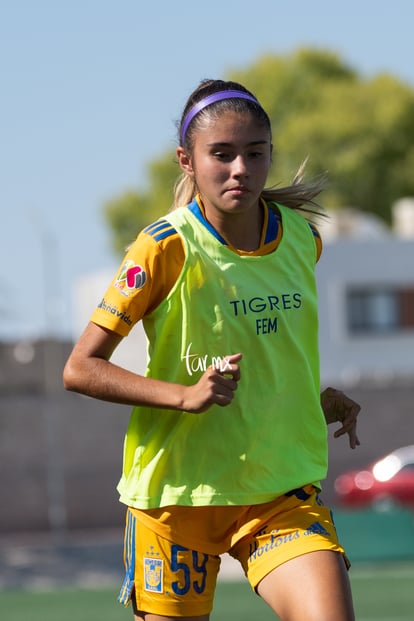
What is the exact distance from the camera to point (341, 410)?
510 cm

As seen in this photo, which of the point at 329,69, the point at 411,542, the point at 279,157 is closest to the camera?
the point at 411,542

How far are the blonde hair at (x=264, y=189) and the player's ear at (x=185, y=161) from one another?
24 mm

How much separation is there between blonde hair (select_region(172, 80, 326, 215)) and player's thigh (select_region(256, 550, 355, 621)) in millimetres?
1272

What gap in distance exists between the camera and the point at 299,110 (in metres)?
76.2

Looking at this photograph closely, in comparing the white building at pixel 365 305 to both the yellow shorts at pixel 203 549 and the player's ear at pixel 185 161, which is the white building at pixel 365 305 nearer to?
Answer: the player's ear at pixel 185 161

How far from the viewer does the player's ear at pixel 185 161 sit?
15.8 feet

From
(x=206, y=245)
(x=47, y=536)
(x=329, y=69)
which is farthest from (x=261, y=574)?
(x=329, y=69)

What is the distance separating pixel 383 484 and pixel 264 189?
85.4 ft

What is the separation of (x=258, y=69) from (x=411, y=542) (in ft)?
191

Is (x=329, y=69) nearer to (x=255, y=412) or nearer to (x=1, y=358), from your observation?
(x=1, y=358)

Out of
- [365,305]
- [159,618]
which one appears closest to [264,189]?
[159,618]

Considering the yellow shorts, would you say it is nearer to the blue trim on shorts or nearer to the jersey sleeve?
the blue trim on shorts

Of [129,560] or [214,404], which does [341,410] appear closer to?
[214,404]

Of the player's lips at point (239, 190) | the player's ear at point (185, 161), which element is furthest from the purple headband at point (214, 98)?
the player's lips at point (239, 190)
